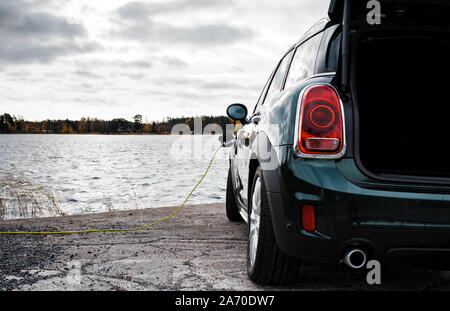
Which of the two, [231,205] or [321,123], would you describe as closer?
[321,123]

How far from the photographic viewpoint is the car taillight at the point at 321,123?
2.14 metres

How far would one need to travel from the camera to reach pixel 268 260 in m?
2.60

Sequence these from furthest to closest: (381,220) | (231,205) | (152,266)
Result: (231,205)
(152,266)
(381,220)

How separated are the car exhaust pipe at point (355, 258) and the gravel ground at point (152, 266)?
721 millimetres

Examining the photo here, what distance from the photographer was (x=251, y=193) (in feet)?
10.1

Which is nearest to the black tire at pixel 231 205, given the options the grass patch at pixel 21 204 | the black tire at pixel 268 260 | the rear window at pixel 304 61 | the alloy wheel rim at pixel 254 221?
the alloy wheel rim at pixel 254 221

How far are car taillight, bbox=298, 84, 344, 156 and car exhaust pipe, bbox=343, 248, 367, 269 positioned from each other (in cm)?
51

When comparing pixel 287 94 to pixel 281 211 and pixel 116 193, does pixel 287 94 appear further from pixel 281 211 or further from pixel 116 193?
pixel 116 193

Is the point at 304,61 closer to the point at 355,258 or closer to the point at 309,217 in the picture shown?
the point at 309,217

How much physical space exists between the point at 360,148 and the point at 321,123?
0.90ft

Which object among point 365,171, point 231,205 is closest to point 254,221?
point 365,171
